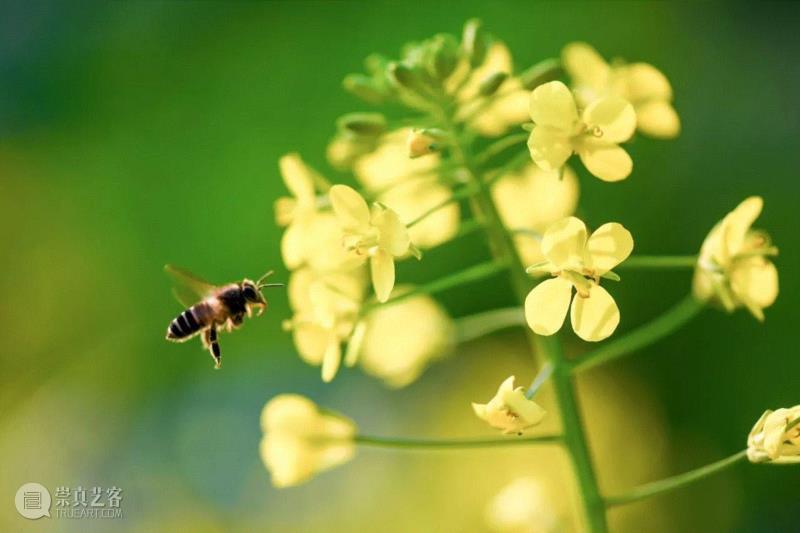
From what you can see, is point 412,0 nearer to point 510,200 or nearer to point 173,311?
point 173,311

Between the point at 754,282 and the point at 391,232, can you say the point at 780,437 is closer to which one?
the point at 754,282

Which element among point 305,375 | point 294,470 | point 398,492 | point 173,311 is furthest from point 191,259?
point 294,470

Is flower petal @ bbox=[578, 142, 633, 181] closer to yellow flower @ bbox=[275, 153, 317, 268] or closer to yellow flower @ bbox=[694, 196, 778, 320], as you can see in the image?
yellow flower @ bbox=[694, 196, 778, 320]

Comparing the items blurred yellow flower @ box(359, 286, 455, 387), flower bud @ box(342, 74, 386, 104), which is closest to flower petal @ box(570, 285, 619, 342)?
flower bud @ box(342, 74, 386, 104)

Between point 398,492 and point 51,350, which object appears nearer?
point 398,492

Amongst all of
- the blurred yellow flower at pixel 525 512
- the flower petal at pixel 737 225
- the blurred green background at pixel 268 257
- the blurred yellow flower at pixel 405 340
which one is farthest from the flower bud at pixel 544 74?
the blurred green background at pixel 268 257

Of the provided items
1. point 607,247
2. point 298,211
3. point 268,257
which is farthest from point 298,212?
point 268,257
